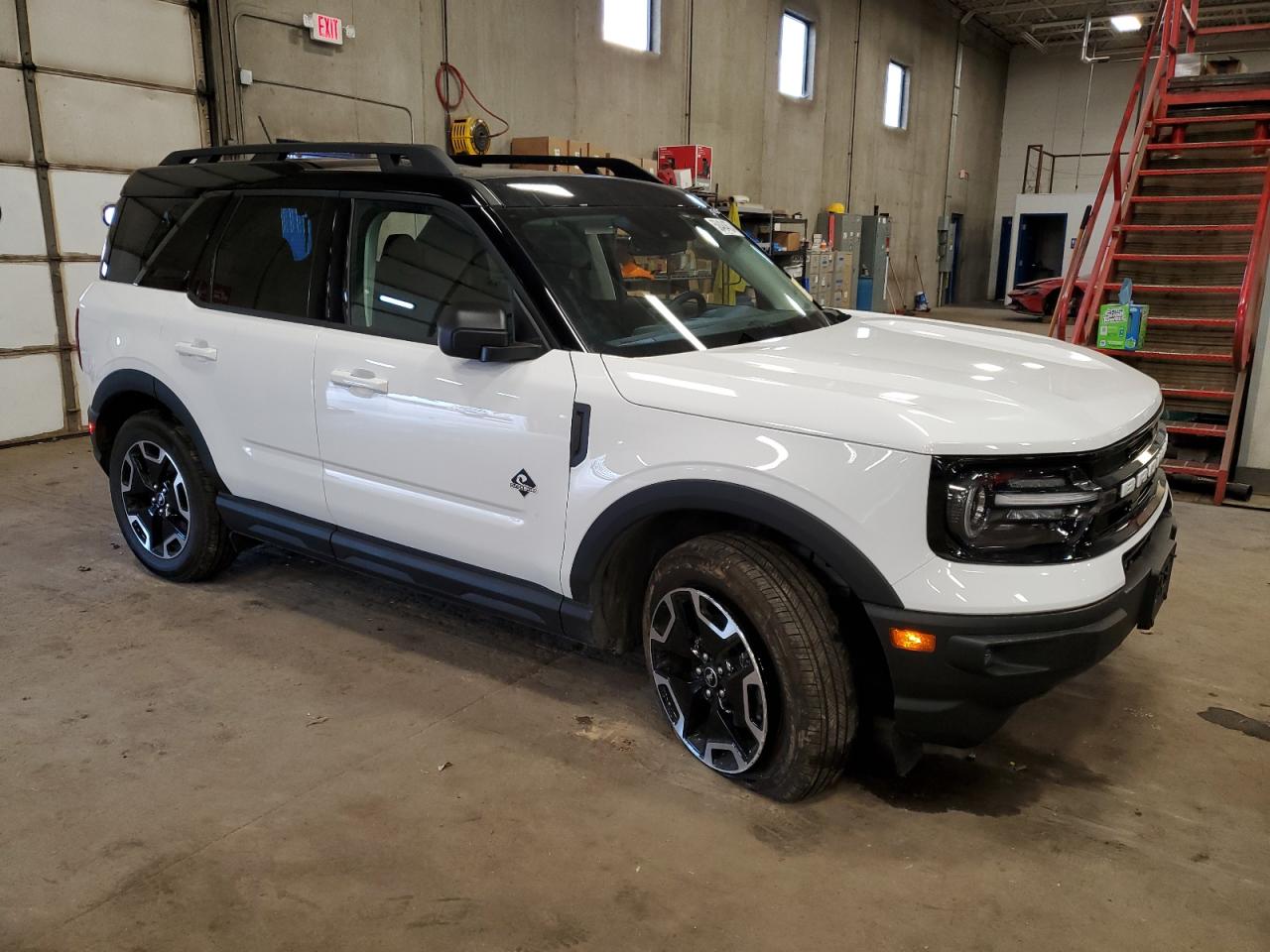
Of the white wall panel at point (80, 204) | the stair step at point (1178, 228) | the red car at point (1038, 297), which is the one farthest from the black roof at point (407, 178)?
the red car at point (1038, 297)

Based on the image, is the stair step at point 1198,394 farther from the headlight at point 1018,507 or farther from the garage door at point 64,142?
the garage door at point 64,142

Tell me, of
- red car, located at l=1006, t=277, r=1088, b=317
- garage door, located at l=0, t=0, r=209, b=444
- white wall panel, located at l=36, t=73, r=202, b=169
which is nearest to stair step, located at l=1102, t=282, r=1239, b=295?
white wall panel, located at l=36, t=73, r=202, b=169

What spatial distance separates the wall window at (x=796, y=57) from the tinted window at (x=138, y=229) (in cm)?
1293

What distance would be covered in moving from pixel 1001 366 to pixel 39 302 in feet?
23.1

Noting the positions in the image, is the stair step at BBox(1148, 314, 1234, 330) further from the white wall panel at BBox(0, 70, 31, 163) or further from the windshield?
the white wall panel at BBox(0, 70, 31, 163)

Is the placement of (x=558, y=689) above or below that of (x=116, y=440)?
below

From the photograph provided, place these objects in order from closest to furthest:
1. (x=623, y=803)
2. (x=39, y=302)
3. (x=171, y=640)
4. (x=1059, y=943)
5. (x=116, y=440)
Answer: (x=1059, y=943), (x=623, y=803), (x=171, y=640), (x=116, y=440), (x=39, y=302)

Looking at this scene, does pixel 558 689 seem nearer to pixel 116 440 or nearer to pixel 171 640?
pixel 171 640

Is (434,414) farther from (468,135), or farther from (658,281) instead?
(468,135)

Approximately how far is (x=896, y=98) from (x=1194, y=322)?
1456cm

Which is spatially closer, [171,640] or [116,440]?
[171,640]

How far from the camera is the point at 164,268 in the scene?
3865 mm

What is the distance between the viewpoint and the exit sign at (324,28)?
7.97 metres

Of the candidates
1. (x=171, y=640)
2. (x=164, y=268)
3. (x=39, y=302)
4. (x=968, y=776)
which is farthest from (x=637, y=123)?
(x=968, y=776)
